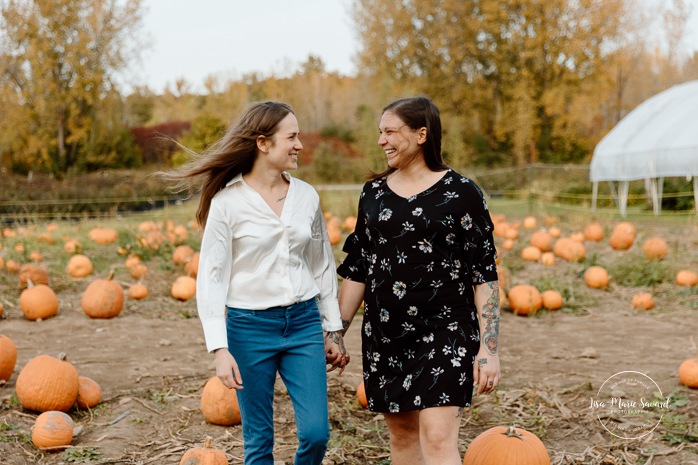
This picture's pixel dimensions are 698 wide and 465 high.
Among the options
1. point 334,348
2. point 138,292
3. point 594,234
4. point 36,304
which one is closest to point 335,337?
point 334,348

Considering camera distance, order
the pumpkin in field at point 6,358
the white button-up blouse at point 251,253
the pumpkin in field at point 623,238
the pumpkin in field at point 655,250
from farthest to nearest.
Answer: the pumpkin in field at point 623,238, the pumpkin in field at point 655,250, the pumpkin in field at point 6,358, the white button-up blouse at point 251,253

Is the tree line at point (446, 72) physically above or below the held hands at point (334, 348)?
above

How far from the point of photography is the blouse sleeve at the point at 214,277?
2.49m

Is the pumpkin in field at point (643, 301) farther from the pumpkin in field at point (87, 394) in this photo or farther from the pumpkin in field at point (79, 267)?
the pumpkin in field at point (79, 267)

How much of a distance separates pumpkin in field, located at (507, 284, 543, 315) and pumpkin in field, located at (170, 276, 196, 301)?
322 cm

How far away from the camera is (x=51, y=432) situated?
3426mm

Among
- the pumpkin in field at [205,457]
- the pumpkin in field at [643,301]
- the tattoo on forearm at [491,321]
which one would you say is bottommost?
the pumpkin in field at [643,301]

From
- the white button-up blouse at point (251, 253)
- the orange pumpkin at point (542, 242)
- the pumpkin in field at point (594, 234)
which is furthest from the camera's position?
→ the pumpkin in field at point (594, 234)

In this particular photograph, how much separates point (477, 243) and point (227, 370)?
1.02 metres

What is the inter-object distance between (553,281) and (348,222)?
9.93 feet

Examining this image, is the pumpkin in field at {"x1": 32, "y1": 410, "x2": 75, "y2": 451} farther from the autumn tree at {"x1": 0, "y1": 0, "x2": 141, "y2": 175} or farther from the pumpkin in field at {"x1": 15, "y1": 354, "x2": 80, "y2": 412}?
the autumn tree at {"x1": 0, "y1": 0, "x2": 141, "y2": 175}

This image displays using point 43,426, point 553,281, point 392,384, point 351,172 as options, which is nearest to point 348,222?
point 553,281

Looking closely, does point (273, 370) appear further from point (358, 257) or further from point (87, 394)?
point (87, 394)

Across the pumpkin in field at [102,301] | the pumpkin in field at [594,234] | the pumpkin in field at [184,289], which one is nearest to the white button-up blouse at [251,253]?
the pumpkin in field at [102,301]
